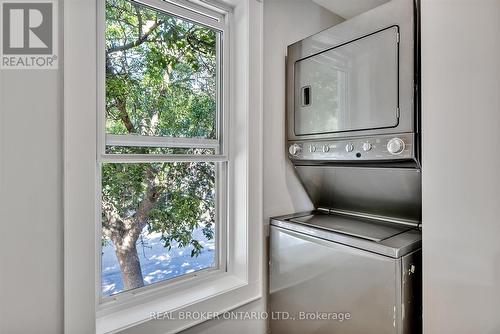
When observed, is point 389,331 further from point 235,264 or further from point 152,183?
point 152,183

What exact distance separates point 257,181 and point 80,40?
1.06m

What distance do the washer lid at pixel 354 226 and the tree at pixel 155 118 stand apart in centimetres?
63

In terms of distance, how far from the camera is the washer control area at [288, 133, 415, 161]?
110 centimetres

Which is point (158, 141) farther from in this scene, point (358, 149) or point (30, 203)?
point (358, 149)

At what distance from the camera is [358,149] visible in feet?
4.17

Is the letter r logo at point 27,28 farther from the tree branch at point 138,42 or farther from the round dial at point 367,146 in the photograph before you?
the round dial at point 367,146

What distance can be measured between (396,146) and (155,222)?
1.23 metres

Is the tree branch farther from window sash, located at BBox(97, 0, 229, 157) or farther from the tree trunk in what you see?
the tree trunk

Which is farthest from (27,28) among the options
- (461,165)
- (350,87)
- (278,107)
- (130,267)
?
(461,165)

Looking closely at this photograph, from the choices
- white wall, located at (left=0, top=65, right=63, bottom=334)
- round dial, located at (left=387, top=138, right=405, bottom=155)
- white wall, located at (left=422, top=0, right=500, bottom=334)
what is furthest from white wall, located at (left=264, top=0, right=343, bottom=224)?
white wall, located at (left=0, top=65, right=63, bottom=334)

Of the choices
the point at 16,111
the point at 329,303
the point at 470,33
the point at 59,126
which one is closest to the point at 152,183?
the point at 59,126

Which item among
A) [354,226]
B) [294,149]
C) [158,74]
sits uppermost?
[158,74]

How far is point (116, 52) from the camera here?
128 cm

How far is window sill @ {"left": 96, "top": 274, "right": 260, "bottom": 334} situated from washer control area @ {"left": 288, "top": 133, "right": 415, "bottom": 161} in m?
0.84
